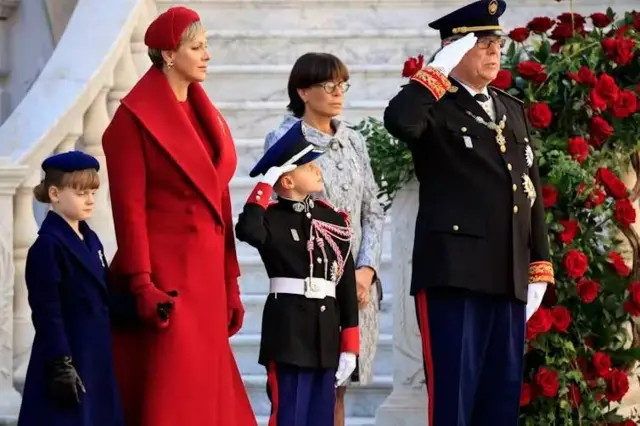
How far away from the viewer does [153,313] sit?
21.2 feet

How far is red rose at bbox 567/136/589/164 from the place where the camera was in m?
7.40

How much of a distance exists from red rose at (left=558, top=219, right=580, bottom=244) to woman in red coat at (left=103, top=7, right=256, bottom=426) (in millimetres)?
1334

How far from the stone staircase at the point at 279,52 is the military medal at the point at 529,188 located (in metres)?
2.35

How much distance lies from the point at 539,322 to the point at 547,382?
244 mm

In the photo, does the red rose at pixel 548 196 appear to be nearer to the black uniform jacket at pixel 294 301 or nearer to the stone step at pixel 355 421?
the black uniform jacket at pixel 294 301

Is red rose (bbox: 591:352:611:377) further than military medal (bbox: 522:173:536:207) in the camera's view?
Yes

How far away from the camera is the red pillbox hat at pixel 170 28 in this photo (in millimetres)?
6719

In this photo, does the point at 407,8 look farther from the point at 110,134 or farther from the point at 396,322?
the point at 110,134

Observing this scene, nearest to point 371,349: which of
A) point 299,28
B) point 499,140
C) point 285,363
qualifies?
point 285,363

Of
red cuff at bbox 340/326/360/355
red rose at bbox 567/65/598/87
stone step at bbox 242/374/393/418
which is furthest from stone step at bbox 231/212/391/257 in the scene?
red cuff at bbox 340/326/360/355

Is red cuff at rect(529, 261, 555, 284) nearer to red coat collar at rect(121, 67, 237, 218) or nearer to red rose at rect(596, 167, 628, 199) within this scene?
red rose at rect(596, 167, 628, 199)

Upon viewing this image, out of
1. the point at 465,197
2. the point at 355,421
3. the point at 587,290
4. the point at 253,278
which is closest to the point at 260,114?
the point at 253,278

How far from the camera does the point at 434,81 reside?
22.1 feet

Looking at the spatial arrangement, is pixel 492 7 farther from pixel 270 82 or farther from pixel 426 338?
pixel 270 82
